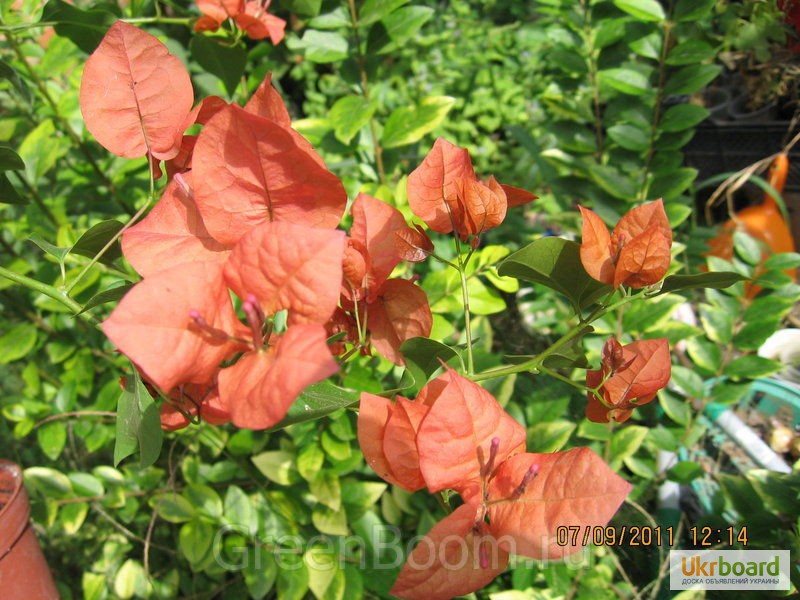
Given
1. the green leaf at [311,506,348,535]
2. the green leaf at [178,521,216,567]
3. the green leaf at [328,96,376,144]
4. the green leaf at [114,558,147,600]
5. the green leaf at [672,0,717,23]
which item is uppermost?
the green leaf at [672,0,717,23]

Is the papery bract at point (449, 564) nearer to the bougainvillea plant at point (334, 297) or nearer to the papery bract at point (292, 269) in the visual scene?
the bougainvillea plant at point (334, 297)

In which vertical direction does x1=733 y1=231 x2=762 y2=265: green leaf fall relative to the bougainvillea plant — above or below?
below

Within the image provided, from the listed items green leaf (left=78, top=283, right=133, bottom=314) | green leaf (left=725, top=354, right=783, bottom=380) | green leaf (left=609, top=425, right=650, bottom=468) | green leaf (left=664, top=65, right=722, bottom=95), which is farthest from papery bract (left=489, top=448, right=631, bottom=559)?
green leaf (left=664, top=65, right=722, bottom=95)

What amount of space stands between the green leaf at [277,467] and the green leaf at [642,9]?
70cm

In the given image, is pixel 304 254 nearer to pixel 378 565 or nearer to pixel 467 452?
pixel 467 452

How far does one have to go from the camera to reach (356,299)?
1.13 ft

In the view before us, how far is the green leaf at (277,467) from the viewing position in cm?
71

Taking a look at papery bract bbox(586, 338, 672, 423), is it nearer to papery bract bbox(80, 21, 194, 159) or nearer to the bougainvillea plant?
the bougainvillea plant

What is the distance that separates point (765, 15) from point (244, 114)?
0.93m

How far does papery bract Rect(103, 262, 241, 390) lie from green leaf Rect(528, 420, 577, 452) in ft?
1.51

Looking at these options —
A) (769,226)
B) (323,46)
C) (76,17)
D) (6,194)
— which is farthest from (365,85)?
(769,226)

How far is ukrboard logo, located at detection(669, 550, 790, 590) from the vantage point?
0.56 m

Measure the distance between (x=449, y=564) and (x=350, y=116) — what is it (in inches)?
22.0

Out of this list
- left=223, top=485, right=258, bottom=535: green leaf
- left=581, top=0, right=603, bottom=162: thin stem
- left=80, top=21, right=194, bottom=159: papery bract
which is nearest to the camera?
left=80, top=21, right=194, bottom=159: papery bract
